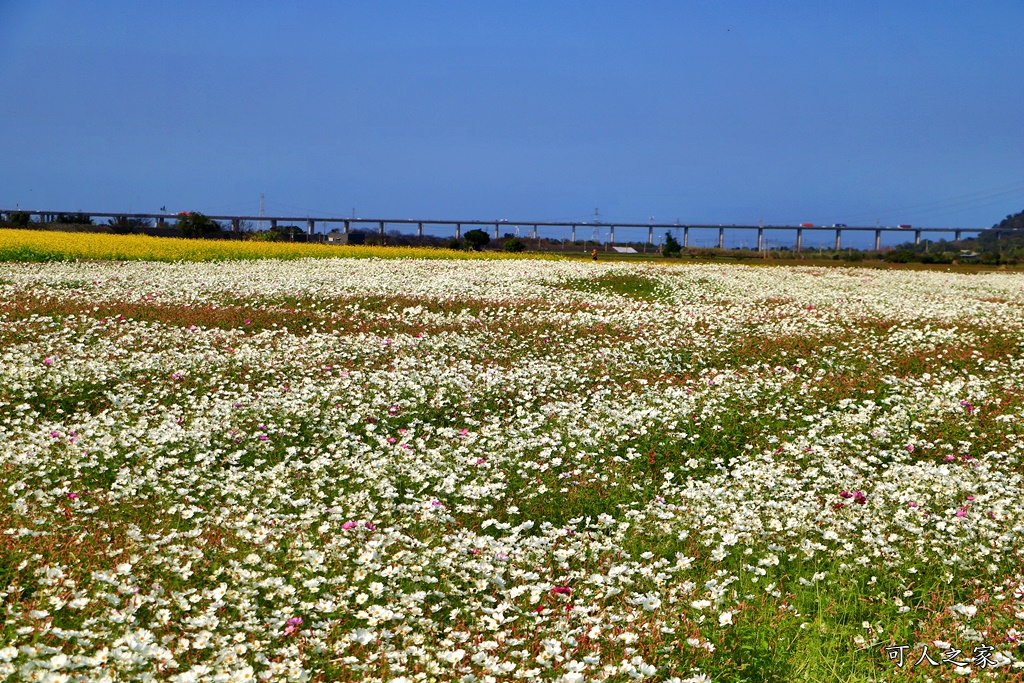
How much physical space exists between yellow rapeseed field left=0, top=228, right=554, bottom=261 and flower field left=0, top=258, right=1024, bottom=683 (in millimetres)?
15956

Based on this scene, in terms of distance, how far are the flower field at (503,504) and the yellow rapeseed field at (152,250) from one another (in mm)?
15956

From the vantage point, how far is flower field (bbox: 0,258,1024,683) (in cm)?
485

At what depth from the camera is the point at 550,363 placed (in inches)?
587

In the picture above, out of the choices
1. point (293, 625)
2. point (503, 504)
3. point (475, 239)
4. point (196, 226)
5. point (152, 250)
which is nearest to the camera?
point (293, 625)

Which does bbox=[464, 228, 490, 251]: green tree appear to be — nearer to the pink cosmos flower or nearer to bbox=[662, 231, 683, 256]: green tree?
bbox=[662, 231, 683, 256]: green tree

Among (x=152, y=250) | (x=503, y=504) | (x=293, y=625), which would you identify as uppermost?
(x=152, y=250)

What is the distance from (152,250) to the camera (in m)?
35.9

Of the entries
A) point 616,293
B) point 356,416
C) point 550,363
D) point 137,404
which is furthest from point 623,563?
point 616,293

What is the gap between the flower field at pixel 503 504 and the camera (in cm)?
485

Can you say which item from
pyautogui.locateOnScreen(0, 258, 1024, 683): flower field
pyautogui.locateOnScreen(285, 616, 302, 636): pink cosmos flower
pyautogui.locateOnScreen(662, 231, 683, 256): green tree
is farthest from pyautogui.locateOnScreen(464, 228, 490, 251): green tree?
pyautogui.locateOnScreen(285, 616, 302, 636): pink cosmos flower

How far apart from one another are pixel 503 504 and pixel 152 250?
3184 cm

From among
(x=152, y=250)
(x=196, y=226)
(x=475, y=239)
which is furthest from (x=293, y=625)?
(x=196, y=226)

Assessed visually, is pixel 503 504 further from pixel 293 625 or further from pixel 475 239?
pixel 475 239

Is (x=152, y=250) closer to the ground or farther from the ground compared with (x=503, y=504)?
farther from the ground
